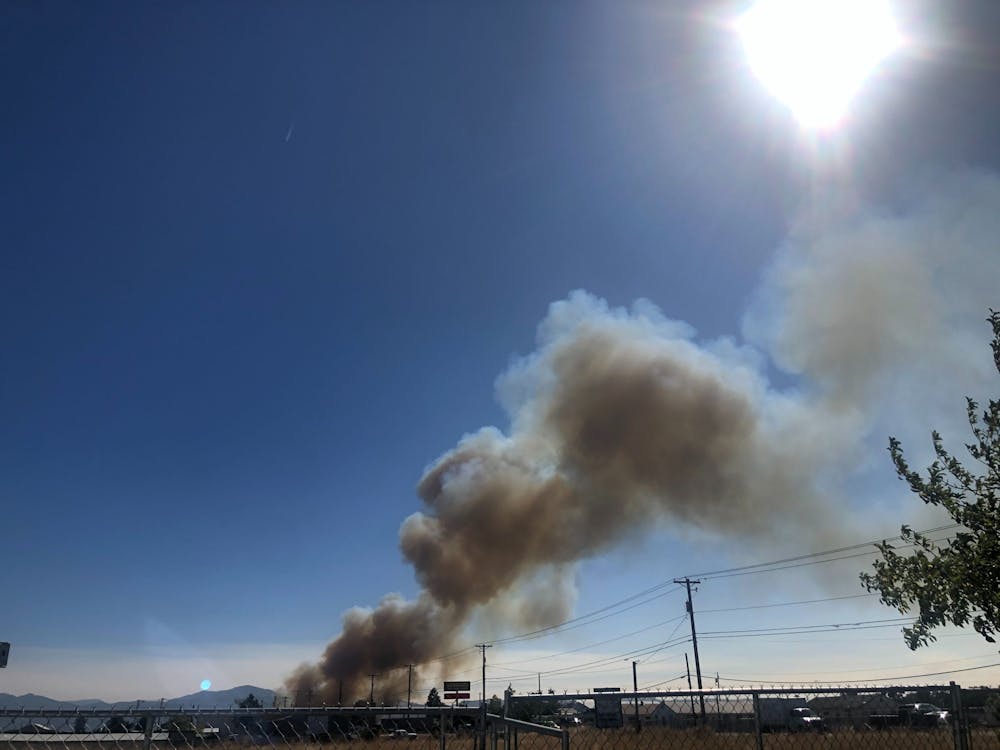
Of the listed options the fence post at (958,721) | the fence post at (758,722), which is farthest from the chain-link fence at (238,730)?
the fence post at (958,721)

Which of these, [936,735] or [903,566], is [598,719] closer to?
[903,566]

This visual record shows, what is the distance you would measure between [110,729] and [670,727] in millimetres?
5924

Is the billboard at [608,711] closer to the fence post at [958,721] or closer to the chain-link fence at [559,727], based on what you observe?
the chain-link fence at [559,727]

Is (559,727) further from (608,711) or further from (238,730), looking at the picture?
(238,730)

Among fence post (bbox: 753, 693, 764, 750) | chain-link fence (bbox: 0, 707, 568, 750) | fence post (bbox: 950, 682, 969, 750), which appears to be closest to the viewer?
chain-link fence (bbox: 0, 707, 568, 750)

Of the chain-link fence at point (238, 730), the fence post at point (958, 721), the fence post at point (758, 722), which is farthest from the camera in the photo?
the fence post at point (958, 721)

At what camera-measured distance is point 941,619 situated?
6617 mm

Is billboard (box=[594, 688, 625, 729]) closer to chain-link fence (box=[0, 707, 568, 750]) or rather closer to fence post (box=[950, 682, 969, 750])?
chain-link fence (box=[0, 707, 568, 750])

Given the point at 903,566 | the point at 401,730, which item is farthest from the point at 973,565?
the point at 401,730

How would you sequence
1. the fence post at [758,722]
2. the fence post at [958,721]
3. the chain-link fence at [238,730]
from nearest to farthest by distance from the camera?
the chain-link fence at [238,730] → the fence post at [758,722] → the fence post at [958,721]

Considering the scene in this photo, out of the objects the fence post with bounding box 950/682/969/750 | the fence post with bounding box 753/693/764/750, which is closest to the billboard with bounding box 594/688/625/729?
the fence post with bounding box 753/693/764/750

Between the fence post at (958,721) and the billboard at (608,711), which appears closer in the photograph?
the billboard at (608,711)

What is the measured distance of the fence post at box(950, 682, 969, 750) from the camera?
702 cm

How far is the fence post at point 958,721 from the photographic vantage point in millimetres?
7023
